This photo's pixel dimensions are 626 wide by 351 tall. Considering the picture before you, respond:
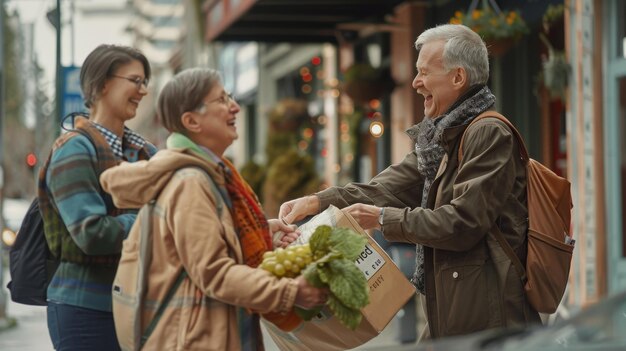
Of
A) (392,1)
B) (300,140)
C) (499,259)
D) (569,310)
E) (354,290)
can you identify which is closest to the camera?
(354,290)

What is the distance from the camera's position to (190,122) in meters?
4.35

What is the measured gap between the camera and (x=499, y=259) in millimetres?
4910

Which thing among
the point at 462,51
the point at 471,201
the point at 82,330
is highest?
the point at 462,51

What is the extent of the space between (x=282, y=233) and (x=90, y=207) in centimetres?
72

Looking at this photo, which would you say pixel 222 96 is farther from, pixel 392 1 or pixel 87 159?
pixel 392 1

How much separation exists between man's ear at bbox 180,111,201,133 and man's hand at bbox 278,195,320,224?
892 millimetres

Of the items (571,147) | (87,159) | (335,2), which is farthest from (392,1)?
(87,159)

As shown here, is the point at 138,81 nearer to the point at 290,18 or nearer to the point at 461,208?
the point at 461,208

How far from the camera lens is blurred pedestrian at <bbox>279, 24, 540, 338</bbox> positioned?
4.88 metres

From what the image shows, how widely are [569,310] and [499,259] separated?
778 centimetres

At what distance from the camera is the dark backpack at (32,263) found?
5.36 meters

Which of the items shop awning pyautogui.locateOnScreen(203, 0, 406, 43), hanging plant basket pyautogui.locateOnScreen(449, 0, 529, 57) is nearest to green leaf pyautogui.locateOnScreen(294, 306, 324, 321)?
hanging plant basket pyautogui.locateOnScreen(449, 0, 529, 57)

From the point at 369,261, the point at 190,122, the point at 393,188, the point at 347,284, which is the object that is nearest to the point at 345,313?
the point at 347,284

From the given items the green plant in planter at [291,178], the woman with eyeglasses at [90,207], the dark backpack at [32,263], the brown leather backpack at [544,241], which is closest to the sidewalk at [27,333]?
the green plant in planter at [291,178]
